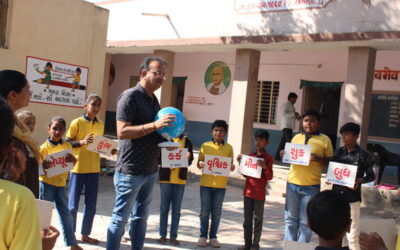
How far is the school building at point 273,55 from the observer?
9.15m

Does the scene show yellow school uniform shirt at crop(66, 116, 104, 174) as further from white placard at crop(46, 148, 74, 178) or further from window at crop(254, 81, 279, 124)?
window at crop(254, 81, 279, 124)

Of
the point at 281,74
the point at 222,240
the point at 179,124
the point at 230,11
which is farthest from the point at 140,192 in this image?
the point at 281,74

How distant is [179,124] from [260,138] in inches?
67.6

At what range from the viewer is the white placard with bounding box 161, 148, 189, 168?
5.31m

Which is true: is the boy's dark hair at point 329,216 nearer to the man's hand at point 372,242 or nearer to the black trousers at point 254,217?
the man's hand at point 372,242

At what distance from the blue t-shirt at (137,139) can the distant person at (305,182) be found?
68.4 inches

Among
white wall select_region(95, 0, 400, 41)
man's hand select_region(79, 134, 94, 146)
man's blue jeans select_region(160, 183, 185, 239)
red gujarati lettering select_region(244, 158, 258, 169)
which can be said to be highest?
white wall select_region(95, 0, 400, 41)

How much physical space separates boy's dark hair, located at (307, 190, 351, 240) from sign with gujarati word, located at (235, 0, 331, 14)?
777 centimetres

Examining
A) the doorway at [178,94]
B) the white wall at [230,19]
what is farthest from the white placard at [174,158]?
the doorway at [178,94]

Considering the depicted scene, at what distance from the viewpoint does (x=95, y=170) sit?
539 centimetres

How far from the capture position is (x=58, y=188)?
15.8 ft

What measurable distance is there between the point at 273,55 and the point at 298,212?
9.44m

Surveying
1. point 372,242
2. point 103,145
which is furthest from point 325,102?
point 372,242

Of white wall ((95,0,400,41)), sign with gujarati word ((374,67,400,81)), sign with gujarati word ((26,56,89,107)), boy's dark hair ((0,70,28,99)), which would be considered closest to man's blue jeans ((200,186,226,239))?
boy's dark hair ((0,70,28,99))
